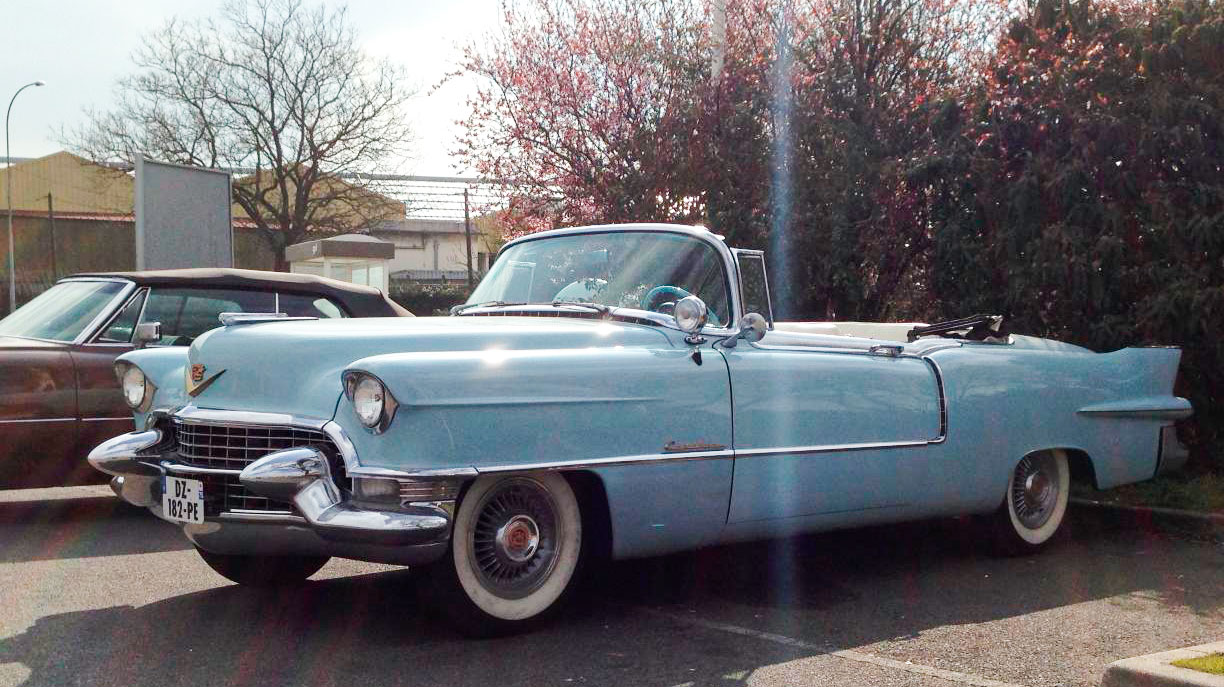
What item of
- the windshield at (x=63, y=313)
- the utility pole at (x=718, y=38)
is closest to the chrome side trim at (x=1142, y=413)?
the windshield at (x=63, y=313)

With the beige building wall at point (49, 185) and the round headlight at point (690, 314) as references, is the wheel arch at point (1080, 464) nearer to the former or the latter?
the round headlight at point (690, 314)

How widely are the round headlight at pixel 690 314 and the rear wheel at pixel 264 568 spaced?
1.85 metres

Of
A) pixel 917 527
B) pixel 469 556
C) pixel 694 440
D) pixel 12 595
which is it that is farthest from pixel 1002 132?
pixel 12 595

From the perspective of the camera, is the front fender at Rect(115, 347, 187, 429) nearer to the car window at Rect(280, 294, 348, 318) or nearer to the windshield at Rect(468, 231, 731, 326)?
the windshield at Rect(468, 231, 731, 326)

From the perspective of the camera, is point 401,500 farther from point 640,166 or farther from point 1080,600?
point 640,166

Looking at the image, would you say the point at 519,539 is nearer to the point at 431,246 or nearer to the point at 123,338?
the point at 123,338

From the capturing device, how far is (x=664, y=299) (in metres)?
5.60

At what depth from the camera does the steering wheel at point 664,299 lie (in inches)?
219

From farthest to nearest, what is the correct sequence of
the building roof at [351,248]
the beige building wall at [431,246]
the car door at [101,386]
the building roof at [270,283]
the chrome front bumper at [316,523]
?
the beige building wall at [431,246]
the building roof at [351,248]
the building roof at [270,283]
the car door at [101,386]
the chrome front bumper at [316,523]

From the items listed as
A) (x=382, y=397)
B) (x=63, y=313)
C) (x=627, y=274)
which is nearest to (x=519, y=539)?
(x=382, y=397)

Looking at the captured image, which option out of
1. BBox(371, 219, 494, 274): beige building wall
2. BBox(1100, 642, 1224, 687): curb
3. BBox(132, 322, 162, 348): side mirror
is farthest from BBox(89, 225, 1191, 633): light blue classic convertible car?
BBox(371, 219, 494, 274): beige building wall

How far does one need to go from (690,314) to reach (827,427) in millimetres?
865

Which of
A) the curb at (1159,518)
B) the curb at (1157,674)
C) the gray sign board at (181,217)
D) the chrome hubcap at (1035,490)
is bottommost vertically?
the curb at (1159,518)

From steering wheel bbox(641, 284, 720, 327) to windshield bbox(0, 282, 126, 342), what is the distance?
3.92 metres
